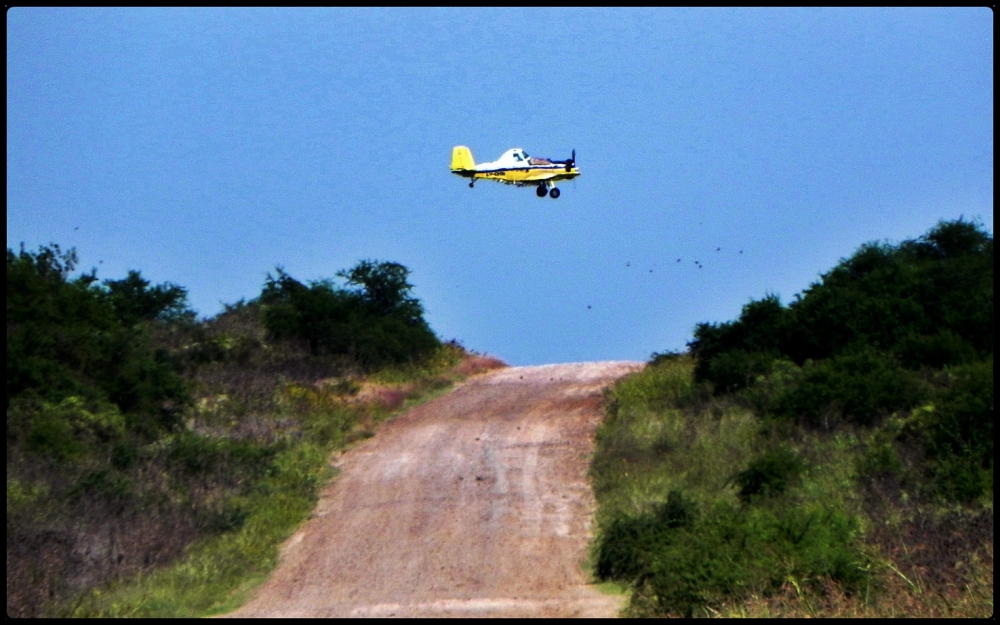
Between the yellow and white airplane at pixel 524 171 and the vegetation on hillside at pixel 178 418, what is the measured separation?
20.3 feet

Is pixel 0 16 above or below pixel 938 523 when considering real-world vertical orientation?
above

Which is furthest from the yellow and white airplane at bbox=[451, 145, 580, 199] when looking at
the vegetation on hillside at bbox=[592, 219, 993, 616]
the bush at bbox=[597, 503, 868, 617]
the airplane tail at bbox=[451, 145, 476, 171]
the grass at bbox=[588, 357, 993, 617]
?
the bush at bbox=[597, 503, 868, 617]

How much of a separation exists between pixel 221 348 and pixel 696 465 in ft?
54.8

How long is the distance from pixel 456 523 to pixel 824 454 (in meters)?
5.83

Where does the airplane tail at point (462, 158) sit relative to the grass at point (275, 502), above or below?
above

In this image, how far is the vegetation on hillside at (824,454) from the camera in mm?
11961

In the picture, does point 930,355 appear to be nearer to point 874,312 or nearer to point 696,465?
point 874,312

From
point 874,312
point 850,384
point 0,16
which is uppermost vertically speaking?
point 0,16

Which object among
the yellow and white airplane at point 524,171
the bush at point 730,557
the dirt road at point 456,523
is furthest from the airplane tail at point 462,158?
the bush at point 730,557

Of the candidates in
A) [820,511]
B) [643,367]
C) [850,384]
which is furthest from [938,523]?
[643,367]

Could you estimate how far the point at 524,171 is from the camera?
27625mm

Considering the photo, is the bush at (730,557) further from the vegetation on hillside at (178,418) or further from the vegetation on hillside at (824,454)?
the vegetation on hillside at (178,418)

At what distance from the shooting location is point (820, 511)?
13.4 meters

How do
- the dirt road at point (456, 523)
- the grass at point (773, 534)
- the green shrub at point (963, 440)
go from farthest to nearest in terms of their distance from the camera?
the green shrub at point (963, 440) < the dirt road at point (456, 523) < the grass at point (773, 534)
